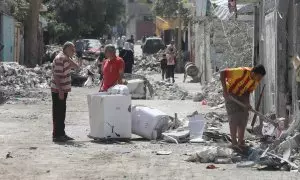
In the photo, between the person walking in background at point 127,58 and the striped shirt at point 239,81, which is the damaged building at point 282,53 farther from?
the person walking in background at point 127,58

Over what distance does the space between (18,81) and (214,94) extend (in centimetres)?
892

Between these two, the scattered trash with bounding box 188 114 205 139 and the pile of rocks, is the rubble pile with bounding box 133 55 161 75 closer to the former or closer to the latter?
the pile of rocks

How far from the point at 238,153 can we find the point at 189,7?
30099 millimetres

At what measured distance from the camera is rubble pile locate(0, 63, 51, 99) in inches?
914

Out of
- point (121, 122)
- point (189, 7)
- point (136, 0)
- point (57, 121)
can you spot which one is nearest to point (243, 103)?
point (121, 122)

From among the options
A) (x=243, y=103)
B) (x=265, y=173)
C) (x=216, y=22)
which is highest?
(x=216, y=22)

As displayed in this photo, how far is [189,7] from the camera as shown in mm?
39875

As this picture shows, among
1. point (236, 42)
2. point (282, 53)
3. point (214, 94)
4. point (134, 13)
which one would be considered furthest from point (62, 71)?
point (134, 13)

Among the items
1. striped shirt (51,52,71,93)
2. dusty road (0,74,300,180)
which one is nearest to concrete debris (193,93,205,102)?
dusty road (0,74,300,180)

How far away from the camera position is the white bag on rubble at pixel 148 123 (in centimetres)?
1226

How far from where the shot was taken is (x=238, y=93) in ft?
Answer: 35.4

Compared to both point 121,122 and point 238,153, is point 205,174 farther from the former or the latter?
point 121,122

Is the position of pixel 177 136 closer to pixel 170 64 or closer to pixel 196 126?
pixel 196 126

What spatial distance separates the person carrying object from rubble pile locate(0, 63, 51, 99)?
479 inches
